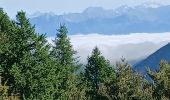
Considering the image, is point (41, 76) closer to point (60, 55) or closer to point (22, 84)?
point (22, 84)

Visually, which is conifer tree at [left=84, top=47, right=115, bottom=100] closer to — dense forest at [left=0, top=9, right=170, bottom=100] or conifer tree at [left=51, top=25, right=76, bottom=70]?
conifer tree at [left=51, top=25, right=76, bottom=70]

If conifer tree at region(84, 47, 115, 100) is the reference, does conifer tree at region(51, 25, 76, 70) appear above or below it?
above

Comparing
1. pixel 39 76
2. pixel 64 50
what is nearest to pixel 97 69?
pixel 64 50

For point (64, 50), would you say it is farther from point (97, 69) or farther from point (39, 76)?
point (39, 76)

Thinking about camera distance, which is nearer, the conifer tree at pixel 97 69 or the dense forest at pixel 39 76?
the dense forest at pixel 39 76

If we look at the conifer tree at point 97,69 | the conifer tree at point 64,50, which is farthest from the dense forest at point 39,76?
the conifer tree at point 64,50

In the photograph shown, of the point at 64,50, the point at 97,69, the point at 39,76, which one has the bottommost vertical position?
the point at 39,76

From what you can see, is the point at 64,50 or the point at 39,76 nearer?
the point at 39,76

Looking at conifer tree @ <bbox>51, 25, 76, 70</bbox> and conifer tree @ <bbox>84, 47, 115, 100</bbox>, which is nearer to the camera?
conifer tree @ <bbox>84, 47, 115, 100</bbox>

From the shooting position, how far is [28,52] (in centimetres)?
6125

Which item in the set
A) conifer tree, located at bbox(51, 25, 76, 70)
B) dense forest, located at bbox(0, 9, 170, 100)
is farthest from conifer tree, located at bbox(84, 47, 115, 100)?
dense forest, located at bbox(0, 9, 170, 100)

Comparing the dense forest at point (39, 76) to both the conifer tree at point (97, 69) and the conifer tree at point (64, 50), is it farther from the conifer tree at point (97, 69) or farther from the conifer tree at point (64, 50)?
the conifer tree at point (64, 50)

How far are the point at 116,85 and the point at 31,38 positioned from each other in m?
10.7

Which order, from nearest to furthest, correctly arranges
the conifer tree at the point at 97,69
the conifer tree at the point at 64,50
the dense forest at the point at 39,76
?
the dense forest at the point at 39,76 < the conifer tree at the point at 97,69 < the conifer tree at the point at 64,50
